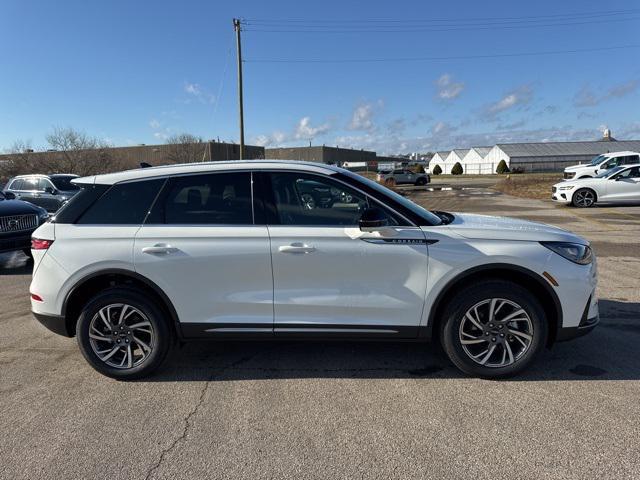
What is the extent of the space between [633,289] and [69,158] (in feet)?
173

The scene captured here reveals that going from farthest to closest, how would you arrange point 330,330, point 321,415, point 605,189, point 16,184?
1. point 605,189
2. point 16,184
3. point 330,330
4. point 321,415

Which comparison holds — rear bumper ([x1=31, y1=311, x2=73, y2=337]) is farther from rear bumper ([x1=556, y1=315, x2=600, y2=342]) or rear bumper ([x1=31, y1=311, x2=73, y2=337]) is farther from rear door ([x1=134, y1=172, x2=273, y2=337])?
rear bumper ([x1=556, y1=315, x2=600, y2=342])

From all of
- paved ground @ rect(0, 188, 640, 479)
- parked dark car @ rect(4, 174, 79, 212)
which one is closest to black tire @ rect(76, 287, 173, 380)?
paved ground @ rect(0, 188, 640, 479)

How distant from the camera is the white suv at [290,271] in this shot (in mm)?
3602

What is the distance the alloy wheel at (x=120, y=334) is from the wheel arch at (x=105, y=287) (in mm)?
180

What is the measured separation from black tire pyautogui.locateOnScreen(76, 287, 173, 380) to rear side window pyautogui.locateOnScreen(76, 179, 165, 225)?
23.2 inches

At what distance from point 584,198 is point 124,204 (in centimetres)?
1865

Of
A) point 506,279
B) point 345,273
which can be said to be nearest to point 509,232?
point 506,279

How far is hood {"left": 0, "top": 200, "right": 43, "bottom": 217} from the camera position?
8540 millimetres

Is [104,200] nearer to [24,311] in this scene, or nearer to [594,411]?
[24,311]

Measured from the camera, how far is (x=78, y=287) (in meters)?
3.83

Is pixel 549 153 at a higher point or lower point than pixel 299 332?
higher

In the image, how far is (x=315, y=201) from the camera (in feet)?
12.5

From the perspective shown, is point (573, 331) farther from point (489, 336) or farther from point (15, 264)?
point (15, 264)
